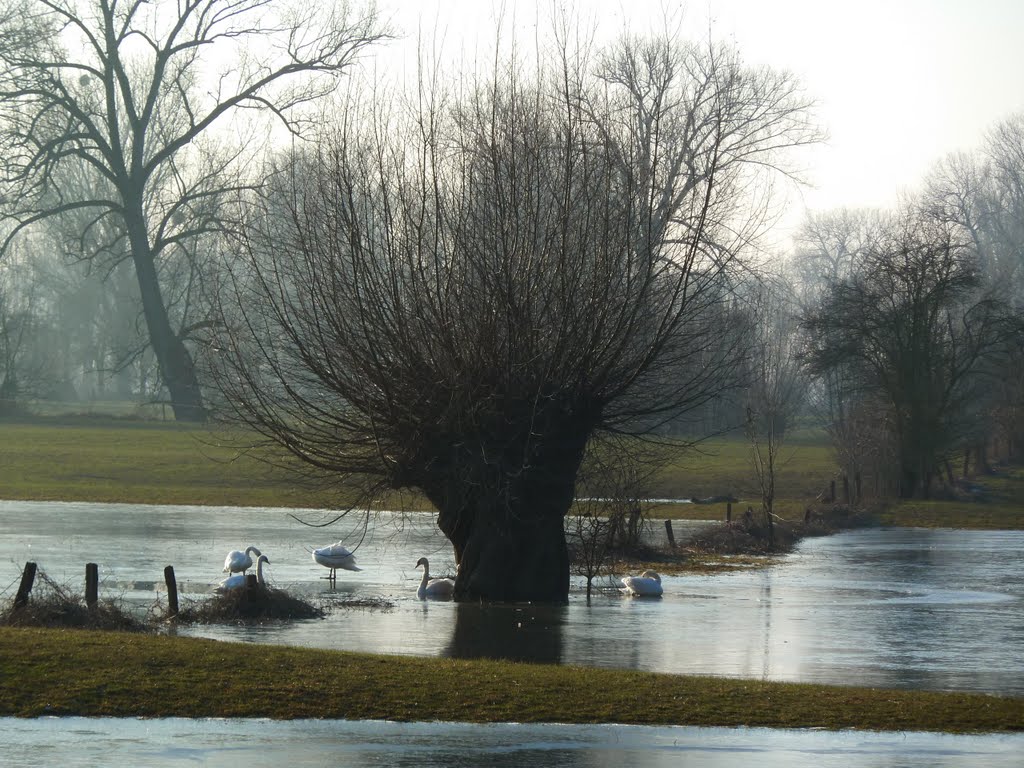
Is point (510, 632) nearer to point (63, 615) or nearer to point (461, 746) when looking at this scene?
point (63, 615)

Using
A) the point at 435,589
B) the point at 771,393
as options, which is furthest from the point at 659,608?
the point at 771,393

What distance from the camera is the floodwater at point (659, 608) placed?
58.7 feet

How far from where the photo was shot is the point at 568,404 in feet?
75.3

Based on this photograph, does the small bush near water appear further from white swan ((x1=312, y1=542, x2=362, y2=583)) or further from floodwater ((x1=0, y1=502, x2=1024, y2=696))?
white swan ((x1=312, y1=542, x2=362, y2=583))

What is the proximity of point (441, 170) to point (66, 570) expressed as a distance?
33.3 feet

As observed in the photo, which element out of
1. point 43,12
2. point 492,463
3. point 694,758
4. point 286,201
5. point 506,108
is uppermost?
point 43,12

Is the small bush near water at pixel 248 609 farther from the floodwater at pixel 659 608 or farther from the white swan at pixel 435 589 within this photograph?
the white swan at pixel 435 589

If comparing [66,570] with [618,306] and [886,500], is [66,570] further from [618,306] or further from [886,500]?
[886,500]

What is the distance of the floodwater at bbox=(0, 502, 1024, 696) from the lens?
704 inches

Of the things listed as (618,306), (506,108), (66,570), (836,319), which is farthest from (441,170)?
(836,319)

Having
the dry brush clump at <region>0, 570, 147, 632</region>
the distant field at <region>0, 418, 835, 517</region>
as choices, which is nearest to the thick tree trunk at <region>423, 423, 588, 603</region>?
the dry brush clump at <region>0, 570, 147, 632</region>

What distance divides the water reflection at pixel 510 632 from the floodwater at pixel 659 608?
0.04 m

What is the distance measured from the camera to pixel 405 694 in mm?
13367

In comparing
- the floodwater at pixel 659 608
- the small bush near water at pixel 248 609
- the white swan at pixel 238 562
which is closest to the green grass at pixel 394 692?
the floodwater at pixel 659 608
